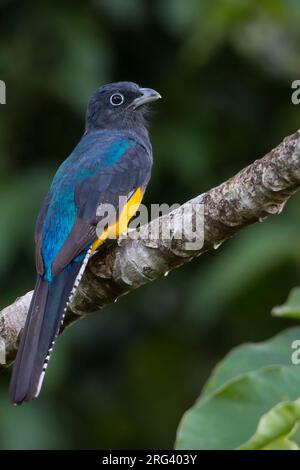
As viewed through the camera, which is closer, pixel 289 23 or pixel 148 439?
pixel 289 23

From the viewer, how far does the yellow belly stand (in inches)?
185

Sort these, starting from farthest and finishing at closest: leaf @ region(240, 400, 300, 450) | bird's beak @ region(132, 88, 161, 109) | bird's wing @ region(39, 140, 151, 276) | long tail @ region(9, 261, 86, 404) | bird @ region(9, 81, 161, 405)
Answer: bird's beak @ region(132, 88, 161, 109) → bird's wing @ region(39, 140, 151, 276) → bird @ region(9, 81, 161, 405) → long tail @ region(9, 261, 86, 404) → leaf @ region(240, 400, 300, 450)

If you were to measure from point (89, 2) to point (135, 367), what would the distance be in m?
2.64

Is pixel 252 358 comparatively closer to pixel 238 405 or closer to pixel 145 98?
pixel 238 405

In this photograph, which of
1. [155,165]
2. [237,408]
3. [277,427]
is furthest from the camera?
[155,165]

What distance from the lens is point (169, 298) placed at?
7.65m

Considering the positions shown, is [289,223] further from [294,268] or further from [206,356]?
[206,356]

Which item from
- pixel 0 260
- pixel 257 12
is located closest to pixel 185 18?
pixel 257 12

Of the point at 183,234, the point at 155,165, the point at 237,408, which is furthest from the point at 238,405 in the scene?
the point at 155,165

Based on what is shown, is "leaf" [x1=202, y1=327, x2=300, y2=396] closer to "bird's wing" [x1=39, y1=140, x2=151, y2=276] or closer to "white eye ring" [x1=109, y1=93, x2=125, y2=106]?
"bird's wing" [x1=39, y1=140, x2=151, y2=276]

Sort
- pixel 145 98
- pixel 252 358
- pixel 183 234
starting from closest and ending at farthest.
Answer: pixel 183 234
pixel 252 358
pixel 145 98

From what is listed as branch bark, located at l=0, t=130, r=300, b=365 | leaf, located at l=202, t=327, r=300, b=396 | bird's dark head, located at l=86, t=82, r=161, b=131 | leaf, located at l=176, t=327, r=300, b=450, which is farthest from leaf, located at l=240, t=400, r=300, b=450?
bird's dark head, located at l=86, t=82, r=161, b=131

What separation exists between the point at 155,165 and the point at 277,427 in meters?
3.91

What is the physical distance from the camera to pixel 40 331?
4234mm
